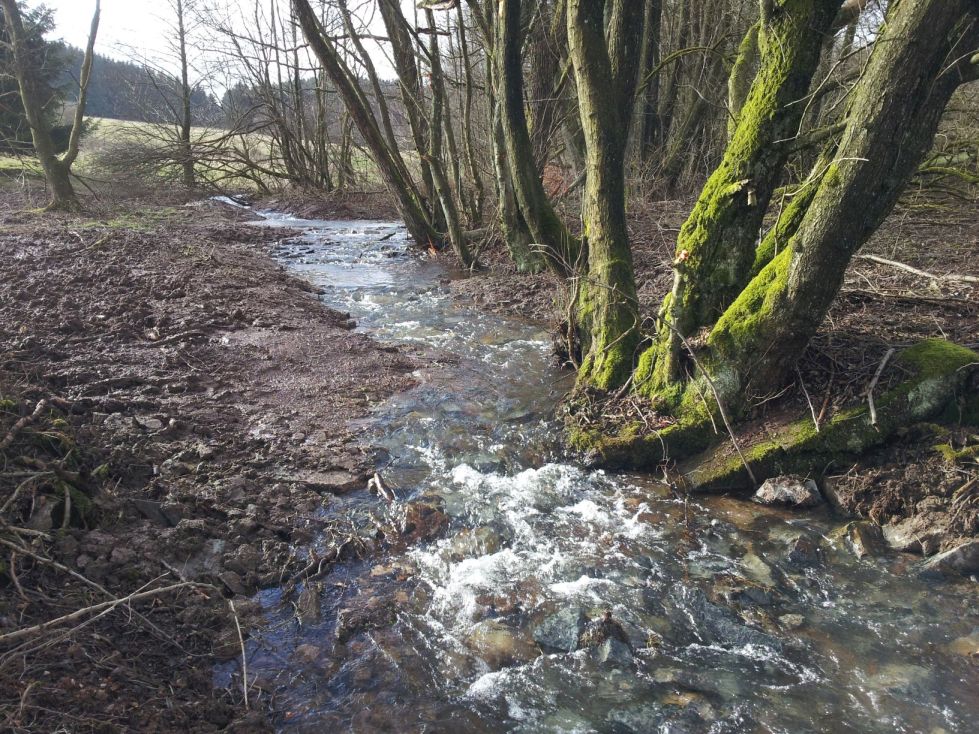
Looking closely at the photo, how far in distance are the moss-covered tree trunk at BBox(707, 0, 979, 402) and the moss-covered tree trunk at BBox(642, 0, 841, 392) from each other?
33cm

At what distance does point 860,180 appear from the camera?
4098 millimetres

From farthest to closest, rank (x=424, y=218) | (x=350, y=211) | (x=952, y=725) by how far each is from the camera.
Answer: (x=350, y=211)
(x=424, y=218)
(x=952, y=725)

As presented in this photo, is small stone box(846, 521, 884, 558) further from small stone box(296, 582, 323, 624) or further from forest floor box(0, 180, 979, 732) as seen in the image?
small stone box(296, 582, 323, 624)

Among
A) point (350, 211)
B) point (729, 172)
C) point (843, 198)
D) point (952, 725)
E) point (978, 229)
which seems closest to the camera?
point (952, 725)

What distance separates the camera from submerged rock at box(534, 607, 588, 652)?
3.41 metres

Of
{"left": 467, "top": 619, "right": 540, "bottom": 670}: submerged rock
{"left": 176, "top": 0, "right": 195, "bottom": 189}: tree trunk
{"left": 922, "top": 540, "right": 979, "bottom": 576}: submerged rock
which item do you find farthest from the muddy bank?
{"left": 176, "top": 0, "right": 195, "bottom": 189}: tree trunk

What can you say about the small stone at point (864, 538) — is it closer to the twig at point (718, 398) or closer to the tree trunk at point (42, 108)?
the twig at point (718, 398)

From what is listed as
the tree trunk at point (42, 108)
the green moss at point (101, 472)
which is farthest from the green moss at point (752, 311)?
the tree trunk at point (42, 108)

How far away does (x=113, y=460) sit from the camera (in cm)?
434

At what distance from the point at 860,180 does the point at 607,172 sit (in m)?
2.19

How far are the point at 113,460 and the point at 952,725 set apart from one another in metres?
5.10

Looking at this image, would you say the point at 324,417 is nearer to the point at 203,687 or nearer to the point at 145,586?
the point at 145,586

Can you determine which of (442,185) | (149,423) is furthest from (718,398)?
(442,185)

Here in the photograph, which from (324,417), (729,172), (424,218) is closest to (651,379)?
(729,172)
